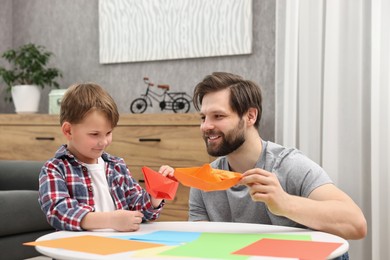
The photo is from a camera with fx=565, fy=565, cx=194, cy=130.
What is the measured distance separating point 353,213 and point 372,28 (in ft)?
6.28

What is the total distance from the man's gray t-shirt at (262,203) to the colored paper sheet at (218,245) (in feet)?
1.30

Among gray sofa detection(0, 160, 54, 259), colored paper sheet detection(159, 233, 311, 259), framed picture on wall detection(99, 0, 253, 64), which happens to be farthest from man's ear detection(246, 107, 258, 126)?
framed picture on wall detection(99, 0, 253, 64)

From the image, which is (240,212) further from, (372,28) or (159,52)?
Result: (159,52)

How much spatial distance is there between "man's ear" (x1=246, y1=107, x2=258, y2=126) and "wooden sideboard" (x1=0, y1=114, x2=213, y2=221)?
157 cm

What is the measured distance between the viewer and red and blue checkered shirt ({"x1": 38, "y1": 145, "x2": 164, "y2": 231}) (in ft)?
5.19

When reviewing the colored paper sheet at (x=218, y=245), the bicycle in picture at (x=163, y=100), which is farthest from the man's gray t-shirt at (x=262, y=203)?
the bicycle in picture at (x=163, y=100)

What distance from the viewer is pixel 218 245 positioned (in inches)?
53.7

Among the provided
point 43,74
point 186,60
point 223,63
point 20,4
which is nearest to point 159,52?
point 186,60

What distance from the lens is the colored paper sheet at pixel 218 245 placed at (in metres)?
1.24

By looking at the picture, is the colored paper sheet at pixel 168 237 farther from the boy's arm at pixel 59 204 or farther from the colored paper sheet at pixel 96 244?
the boy's arm at pixel 59 204

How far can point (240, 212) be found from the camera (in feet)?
6.57

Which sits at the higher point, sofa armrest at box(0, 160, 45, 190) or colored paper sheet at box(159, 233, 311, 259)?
colored paper sheet at box(159, 233, 311, 259)

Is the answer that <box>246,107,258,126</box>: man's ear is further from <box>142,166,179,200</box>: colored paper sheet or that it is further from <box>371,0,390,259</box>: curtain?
<box>371,0,390,259</box>: curtain

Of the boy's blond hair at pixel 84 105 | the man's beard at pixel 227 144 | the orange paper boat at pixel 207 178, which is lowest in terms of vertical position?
the orange paper boat at pixel 207 178
